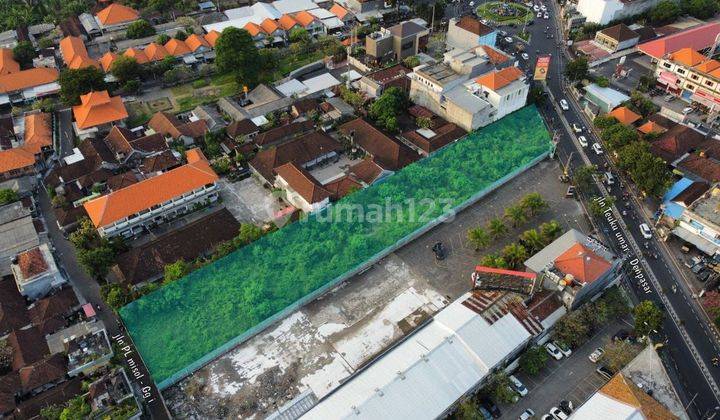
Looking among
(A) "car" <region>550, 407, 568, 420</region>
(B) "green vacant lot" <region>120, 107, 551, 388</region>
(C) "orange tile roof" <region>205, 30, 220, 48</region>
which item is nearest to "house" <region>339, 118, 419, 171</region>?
(B) "green vacant lot" <region>120, 107, 551, 388</region>

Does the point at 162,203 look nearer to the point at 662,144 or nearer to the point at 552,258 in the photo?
the point at 552,258

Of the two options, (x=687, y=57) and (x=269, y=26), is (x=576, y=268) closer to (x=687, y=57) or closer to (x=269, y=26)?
(x=687, y=57)

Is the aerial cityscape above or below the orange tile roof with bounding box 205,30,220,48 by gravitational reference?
below

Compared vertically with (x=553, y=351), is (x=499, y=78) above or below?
above

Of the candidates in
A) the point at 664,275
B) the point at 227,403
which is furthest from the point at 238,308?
the point at 664,275

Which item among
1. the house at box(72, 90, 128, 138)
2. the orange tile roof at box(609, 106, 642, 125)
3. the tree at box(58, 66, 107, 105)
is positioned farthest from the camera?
the tree at box(58, 66, 107, 105)

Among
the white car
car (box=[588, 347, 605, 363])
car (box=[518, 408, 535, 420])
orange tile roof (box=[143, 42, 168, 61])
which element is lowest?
car (box=[518, 408, 535, 420])

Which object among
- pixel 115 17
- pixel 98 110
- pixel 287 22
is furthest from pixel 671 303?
pixel 115 17

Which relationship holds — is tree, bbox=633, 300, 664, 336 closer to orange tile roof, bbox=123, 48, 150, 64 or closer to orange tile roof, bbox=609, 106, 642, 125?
orange tile roof, bbox=609, 106, 642, 125
